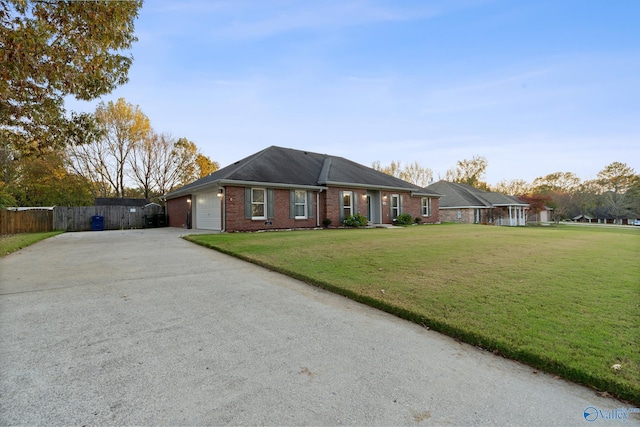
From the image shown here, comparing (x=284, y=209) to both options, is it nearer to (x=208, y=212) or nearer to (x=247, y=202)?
(x=247, y=202)

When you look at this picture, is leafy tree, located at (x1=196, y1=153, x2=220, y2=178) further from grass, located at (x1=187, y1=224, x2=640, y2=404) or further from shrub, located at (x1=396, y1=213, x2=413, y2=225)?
grass, located at (x1=187, y1=224, x2=640, y2=404)

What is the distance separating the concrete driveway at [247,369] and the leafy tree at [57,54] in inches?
181

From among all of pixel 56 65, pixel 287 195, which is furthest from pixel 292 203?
pixel 56 65

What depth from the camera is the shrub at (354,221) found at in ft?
54.9

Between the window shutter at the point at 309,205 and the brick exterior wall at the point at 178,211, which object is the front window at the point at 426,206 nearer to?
the window shutter at the point at 309,205

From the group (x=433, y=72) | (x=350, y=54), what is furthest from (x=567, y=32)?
(x=350, y=54)

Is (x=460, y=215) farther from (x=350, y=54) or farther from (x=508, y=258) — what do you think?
(x=508, y=258)

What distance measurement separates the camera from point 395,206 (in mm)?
20047

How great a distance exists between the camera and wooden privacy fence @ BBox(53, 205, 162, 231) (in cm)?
1744

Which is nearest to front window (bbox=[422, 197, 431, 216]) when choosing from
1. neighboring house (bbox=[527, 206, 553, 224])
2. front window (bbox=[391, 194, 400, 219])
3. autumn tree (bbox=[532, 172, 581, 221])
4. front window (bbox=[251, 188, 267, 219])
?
front window (bbox=[391, 194, 400, 219])

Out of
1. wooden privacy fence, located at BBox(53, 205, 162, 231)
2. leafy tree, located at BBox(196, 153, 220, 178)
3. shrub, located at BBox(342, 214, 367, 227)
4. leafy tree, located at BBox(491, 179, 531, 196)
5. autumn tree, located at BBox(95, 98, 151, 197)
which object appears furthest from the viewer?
leafy tree, located at BBox(491, 179, 531, 196)

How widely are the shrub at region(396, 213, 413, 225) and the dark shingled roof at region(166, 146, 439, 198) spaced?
1.99 metres

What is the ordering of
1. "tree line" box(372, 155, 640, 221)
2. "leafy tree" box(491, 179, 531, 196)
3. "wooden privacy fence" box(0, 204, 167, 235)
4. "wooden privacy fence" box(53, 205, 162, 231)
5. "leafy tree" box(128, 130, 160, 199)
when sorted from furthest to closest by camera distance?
"leafy tree" box(491, 179, 531, 196) → "tree line" box(372, 155, 640, 221) → "leafy tree" box(128, 130, 160, 199) → "wooden privacy fence" box(53, 205, 162, 231) → "wooden privacy fence" box(0, 204, 167, 235)

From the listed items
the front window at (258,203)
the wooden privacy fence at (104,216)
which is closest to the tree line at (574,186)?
the front window at (258,203)
